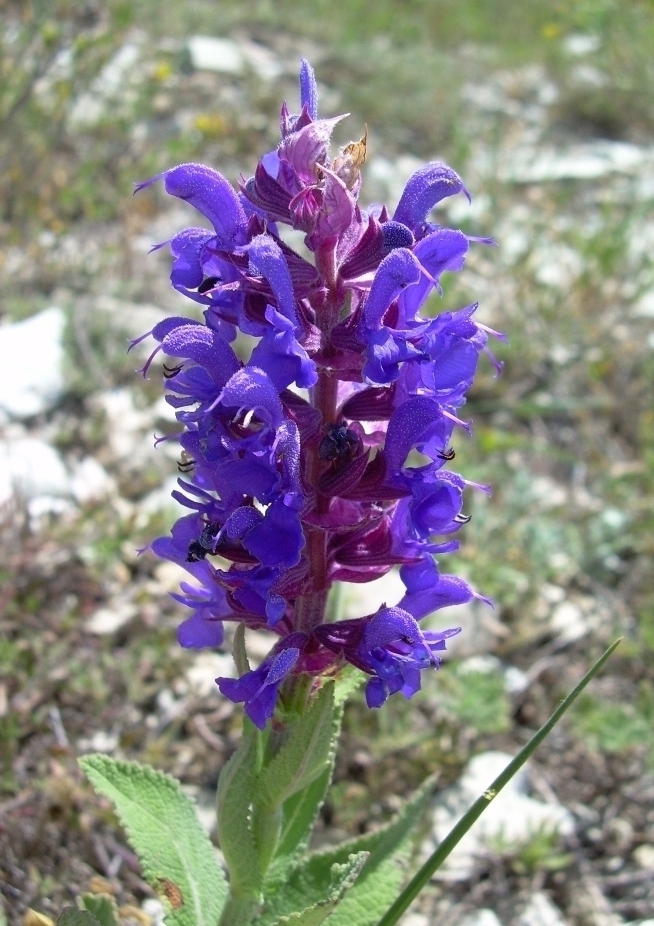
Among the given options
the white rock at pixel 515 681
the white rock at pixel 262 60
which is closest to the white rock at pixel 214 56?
the white rock at pixel 262 60

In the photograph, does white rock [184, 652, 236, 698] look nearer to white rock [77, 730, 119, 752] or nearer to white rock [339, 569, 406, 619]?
white rock [77, 730, 119, 752]

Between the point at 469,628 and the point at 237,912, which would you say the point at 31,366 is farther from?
the point at 237,912

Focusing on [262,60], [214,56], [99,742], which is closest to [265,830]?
[99,742]

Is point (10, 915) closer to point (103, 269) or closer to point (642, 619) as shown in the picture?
point (642, 619)

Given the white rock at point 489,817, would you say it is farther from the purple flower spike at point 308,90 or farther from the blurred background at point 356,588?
the purple flower spike at point 308,90

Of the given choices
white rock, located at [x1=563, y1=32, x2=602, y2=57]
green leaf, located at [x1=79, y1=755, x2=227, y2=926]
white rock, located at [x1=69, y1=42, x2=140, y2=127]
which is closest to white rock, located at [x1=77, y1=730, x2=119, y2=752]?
green leaf, located at [x1=79, y1=755, x2=227, y2=926]
